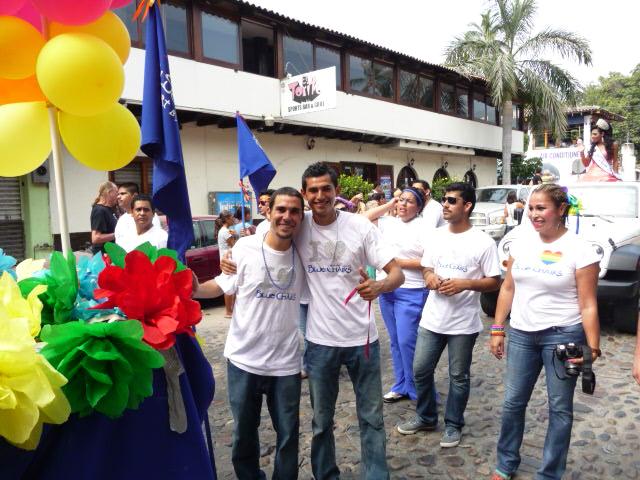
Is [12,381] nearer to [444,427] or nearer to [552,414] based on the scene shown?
[552,414]

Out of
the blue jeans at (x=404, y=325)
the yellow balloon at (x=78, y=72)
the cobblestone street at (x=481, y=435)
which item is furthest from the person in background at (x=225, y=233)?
the yellow balloon at (x=78, y=72)

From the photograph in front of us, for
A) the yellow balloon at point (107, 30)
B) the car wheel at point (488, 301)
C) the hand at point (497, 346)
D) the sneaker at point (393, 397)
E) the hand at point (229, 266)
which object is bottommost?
the sneaker at point (393, 397)

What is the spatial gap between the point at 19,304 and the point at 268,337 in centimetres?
135

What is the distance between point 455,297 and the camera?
11.7 ft

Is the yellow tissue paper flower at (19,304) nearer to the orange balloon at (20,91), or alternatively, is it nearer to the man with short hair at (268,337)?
the orange balloon at (20,91)

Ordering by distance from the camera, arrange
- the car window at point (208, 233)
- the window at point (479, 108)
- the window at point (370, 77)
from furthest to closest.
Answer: the window at point (479, 108) → the window at point (370, 77) → the car window at point (208, 233)

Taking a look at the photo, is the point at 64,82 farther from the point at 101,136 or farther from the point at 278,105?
the point at 278,105

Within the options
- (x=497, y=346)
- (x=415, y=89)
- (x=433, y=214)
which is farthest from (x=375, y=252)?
(x=415, y=89)

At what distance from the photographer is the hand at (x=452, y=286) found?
11.4ft

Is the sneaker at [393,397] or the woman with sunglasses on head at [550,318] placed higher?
the woman with sunglasses on head at [550,318]

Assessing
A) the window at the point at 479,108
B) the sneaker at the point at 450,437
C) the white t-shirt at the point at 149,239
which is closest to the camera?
the sneaker at the point at 450,437

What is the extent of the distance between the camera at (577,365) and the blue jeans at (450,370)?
756 mm

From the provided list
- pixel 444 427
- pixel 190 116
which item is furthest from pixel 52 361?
pixel 190 116

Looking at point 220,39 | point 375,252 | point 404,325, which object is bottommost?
point 404,325
